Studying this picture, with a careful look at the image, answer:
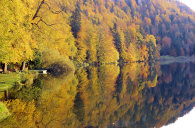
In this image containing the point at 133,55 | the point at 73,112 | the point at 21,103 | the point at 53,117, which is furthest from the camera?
the point at 133,55

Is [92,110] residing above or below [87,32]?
below

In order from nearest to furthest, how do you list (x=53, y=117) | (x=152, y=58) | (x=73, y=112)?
(x=53, y=117), (x=73, y=112), (x=152, y=58)

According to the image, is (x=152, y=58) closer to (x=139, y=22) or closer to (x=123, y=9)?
(x=139, y=22)

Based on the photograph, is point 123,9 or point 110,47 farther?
point 123,9

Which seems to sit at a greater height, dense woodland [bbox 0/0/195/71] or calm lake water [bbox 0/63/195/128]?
dense woodland [bbox 0/0/195/71]

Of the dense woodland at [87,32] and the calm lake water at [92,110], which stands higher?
the dense woodland at [87,32]

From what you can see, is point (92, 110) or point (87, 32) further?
point (87, 32)

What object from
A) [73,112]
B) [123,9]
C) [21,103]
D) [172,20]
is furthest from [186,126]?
[172,20]

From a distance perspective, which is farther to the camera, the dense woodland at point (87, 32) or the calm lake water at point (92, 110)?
the dense woodland at point (87, 32)
